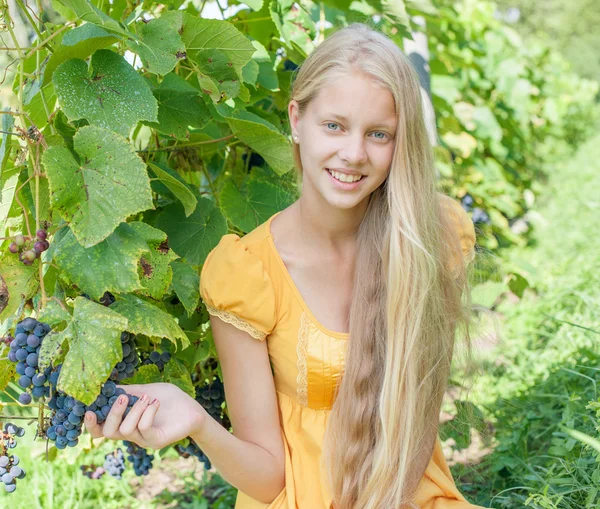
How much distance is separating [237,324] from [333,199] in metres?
0.31

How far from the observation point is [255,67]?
1551mm

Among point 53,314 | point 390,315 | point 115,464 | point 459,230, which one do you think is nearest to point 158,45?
point 53,314

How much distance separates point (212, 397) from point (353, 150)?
669 mm

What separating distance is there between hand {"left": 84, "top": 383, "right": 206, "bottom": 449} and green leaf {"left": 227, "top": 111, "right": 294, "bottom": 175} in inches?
20.8

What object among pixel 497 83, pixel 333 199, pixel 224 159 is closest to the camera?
pixel 333 199

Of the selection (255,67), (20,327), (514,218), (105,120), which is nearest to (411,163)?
(255,67)

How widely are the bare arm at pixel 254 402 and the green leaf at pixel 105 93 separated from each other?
18.8 inches

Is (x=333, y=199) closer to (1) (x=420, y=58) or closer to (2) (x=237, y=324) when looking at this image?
(2) (x=237, y=324)

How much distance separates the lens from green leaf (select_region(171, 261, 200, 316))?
4.50 feet

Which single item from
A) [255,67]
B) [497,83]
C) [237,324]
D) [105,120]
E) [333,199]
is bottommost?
[497,83]

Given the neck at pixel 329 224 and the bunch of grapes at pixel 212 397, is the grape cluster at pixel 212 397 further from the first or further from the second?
the neck at pixel 329 224

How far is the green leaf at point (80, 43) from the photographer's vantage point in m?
1.12

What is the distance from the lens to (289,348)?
1497 mm

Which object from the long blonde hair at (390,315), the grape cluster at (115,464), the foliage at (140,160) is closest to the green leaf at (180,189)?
the foliage at (140,160)
